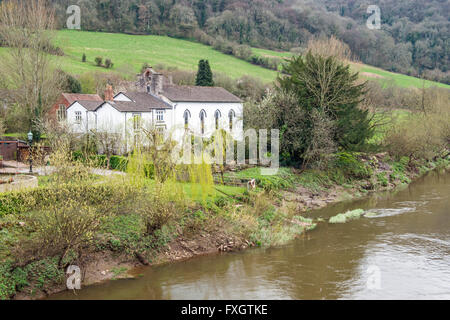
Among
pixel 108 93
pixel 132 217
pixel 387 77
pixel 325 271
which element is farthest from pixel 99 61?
pixel 325 271

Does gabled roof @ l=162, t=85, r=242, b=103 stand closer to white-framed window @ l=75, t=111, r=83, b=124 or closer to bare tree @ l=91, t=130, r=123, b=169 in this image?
white-framed window @ l=75, t=111, r=83, b=124

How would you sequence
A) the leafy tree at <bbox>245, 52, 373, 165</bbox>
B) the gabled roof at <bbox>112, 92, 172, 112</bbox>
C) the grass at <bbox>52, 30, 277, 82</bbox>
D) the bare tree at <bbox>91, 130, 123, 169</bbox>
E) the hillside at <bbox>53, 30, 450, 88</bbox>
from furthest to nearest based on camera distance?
the hillside at <bbox>53, 30, 450, 88</bbox>, the grass at <bbox>52, 30, 277, 82</bbox>, the gabled roof at <bbox>112, 92, 172, 112</bbox>, the leafy tree at <bbox>245, 52, 373, 165</bbox>, the bare tree at <bbox>91, 130, 123, 169</bbox>

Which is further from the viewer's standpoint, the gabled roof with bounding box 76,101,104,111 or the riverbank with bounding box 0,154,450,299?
the gabled roof with bounding box 76,101,104,111

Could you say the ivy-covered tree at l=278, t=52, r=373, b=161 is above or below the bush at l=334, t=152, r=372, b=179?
above

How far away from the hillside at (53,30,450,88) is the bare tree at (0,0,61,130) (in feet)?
69.5

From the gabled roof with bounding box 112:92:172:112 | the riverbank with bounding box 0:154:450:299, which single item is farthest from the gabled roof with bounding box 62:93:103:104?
the riverbank with bounding box 0:154:450:299

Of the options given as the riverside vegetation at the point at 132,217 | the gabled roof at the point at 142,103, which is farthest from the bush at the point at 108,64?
the riverside vegetation at the point at 132,217

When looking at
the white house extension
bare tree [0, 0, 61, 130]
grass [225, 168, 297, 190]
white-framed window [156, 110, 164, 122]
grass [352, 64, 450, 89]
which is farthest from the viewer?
grass [352, 64, 450, 89]

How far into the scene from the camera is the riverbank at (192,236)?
55.6ft

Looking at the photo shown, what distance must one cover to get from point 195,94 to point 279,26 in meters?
68.1

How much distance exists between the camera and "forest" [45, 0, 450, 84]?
309 ft

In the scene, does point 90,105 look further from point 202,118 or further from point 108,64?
point 108,64

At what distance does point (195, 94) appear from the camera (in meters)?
48.1

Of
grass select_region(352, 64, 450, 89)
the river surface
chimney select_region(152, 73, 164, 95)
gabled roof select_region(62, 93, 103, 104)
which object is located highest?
grass select_region(352, 64, 450, 89)
